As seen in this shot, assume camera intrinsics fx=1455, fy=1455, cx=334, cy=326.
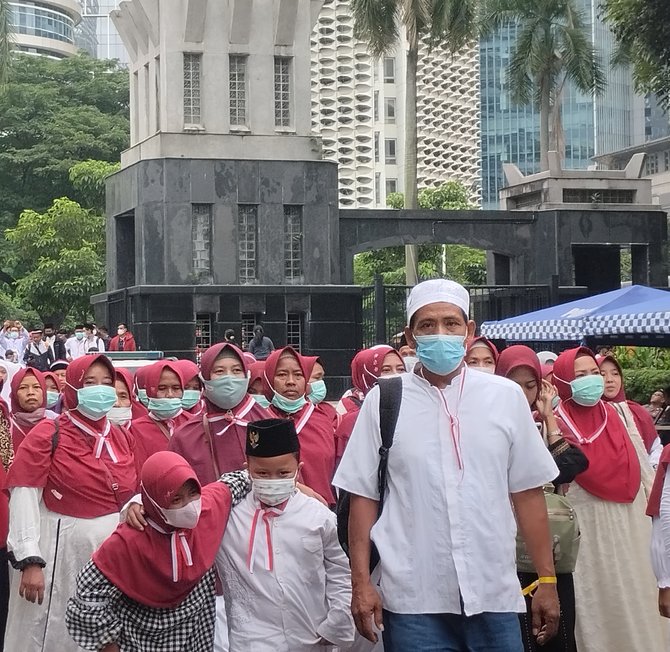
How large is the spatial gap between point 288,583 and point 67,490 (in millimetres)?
2192

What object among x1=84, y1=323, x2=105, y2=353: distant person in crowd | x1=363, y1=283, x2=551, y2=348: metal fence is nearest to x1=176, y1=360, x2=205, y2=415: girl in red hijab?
x1=84, y1=323, x2=105, y2=353: distant person in crowd

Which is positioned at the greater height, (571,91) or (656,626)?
(571,91)

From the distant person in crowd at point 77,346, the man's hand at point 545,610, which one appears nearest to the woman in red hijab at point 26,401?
the man's hand at point 545,610

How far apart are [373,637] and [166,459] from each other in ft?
3.56

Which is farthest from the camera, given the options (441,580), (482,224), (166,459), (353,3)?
(353,3)

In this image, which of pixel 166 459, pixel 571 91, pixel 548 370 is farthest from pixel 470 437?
pixel 571 91

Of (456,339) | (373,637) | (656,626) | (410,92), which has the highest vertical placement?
(410,92)

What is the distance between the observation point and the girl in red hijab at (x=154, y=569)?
5473mm

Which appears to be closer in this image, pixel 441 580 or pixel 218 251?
pixel 441 580

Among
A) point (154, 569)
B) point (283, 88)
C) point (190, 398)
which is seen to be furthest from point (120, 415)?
point (283, 88)

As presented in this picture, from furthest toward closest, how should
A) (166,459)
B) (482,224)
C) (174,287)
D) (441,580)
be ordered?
(482,224) → (174,287) → (166,459) → (441,580)

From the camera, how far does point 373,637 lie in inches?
198

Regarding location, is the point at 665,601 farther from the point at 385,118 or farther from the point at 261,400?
the point at 385,118

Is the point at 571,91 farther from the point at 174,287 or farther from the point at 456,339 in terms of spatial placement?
the point at 456,339
